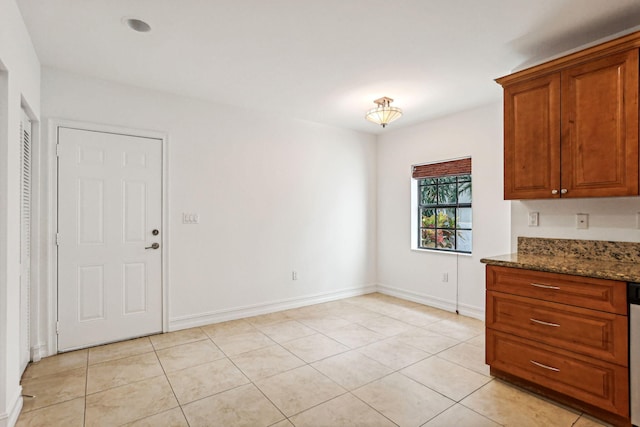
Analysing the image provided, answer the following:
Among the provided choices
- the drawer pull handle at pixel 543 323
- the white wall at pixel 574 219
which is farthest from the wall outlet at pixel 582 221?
the drawer pull handle at pixel 543 323

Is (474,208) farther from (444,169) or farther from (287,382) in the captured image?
(287,382)

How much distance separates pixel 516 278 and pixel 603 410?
863mm

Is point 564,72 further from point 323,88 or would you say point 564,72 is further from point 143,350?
point 143,350

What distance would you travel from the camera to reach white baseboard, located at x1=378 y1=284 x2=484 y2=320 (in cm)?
405

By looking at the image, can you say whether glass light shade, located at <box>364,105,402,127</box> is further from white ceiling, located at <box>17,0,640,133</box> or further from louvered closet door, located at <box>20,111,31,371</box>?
louvered closet door, located at <box>20,111,31,371</box>

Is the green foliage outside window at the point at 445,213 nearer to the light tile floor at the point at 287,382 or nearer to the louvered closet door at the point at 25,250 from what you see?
the light tile floor at the point at 287,382

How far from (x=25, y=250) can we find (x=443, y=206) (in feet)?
14.8

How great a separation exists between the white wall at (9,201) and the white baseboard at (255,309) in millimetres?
1576

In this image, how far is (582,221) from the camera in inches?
102

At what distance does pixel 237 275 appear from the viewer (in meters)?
4.04

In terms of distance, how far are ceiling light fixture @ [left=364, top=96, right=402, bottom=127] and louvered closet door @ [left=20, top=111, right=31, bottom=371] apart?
310 cm

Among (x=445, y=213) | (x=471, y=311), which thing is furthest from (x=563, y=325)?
(x=445, y=213)

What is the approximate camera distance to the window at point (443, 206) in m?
4.33

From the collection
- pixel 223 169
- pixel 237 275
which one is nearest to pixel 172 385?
pixel 237 275
